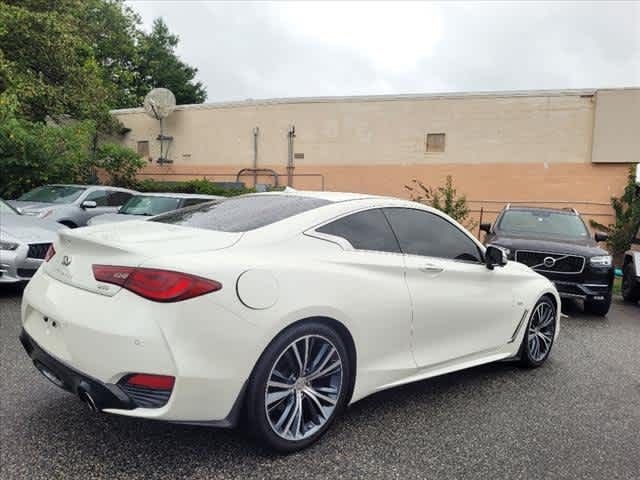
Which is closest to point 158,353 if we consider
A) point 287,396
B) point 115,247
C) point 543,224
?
point 115,247

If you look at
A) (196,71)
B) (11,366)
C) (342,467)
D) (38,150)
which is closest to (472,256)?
(342,467)

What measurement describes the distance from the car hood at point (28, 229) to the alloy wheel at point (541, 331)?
553 centimetres

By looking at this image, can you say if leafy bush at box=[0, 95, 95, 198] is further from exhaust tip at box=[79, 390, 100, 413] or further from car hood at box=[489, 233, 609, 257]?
exhaust tip at box=[79, 390, 100, 413]

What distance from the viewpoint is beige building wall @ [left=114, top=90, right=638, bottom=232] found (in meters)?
16.0

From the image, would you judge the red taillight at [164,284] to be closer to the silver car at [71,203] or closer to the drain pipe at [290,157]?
the silver car at [71,203]

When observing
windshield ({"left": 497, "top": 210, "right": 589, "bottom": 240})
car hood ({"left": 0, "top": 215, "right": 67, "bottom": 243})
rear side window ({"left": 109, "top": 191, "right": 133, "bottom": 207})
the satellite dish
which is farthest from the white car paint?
the satellite dish

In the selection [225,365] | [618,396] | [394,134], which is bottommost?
[618,396]

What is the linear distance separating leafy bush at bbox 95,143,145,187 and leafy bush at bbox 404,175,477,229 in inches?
409

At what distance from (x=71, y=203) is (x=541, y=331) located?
30.3 feet

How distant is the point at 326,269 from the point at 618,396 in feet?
9.10

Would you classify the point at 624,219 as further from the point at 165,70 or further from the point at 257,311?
the point at 165,70

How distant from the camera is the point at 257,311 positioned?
248 cm

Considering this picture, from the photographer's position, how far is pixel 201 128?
20.2 m

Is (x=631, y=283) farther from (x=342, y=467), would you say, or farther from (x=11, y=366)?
(x=11, y=366)
